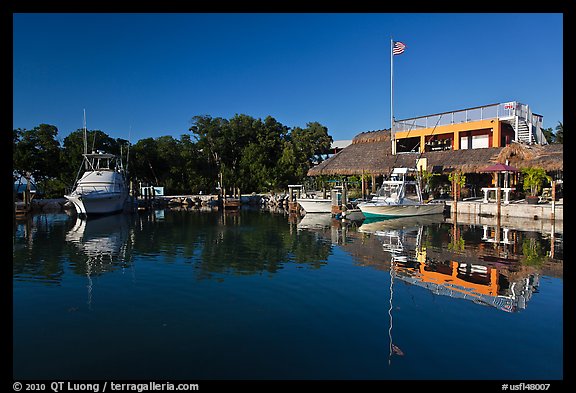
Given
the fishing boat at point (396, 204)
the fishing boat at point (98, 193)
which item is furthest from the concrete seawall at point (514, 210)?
the fishing boat at point (98, 193)

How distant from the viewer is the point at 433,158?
35594mm

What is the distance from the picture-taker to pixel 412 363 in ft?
21.3

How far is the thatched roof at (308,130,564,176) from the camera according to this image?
28.9m


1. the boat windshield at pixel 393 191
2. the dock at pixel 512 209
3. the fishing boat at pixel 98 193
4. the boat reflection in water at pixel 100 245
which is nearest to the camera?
the boat reflection in water at pixel 100 245

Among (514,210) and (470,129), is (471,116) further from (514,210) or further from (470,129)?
(514,210)

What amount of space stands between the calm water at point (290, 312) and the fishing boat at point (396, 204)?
11000 mm

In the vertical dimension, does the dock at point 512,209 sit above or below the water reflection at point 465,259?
above

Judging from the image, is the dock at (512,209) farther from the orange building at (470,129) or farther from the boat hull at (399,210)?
the orange building at (470,129)

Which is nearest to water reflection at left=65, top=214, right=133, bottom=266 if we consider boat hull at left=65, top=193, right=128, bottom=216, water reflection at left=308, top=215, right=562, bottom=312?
boat hull at left=65, top=193, right=128, bottom=216

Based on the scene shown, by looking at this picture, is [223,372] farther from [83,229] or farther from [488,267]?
[83,229]

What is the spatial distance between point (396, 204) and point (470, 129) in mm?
10931

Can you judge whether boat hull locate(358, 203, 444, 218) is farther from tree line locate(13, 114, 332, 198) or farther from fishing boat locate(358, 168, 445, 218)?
tree line locate(13, 114, 332, 198)

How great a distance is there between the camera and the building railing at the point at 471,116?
32.2 meters
